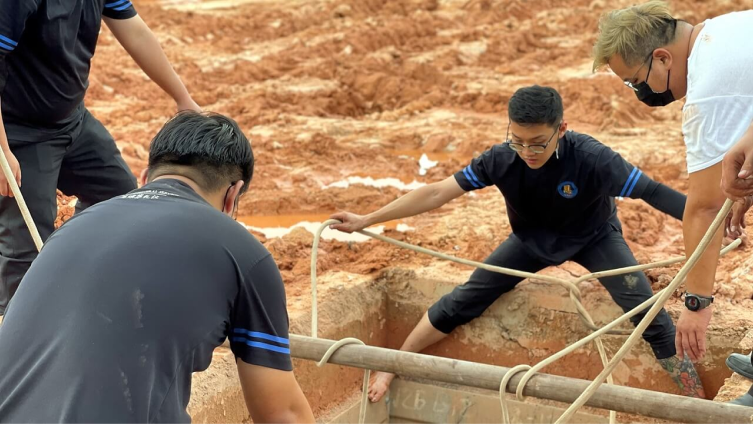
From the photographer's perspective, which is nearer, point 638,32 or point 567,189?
point 638,32

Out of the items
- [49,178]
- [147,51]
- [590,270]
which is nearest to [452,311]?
[590,270]

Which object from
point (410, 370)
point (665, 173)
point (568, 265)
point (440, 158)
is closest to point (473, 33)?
point (440, 158)

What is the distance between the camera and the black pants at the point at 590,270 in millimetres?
4320

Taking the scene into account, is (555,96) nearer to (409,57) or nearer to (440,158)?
(440,158)

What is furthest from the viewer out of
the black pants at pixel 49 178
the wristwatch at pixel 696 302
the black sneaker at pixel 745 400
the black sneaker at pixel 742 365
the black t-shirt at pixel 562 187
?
the black t-shirt at pixel 562 187

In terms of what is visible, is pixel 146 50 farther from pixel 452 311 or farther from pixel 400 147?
pixel 400 147

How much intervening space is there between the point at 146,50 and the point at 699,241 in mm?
2601

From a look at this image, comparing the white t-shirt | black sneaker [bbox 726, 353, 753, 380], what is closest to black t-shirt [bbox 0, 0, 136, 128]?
the white t-shirt

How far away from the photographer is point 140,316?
192 cm

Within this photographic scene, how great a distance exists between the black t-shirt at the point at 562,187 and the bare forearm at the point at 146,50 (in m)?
1.46

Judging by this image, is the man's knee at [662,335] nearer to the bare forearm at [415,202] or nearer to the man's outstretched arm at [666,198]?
the man's outstretched arm at [666,198]

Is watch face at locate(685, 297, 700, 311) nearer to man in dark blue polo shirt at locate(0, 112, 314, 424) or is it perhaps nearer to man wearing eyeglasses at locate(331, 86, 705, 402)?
man wearing eyeglasses at locate(331, 86, 705, 402)

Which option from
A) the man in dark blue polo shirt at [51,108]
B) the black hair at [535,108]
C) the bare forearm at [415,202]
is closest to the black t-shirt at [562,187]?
the bare forearm at [415,202]

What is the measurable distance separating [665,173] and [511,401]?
3751 millimetres
